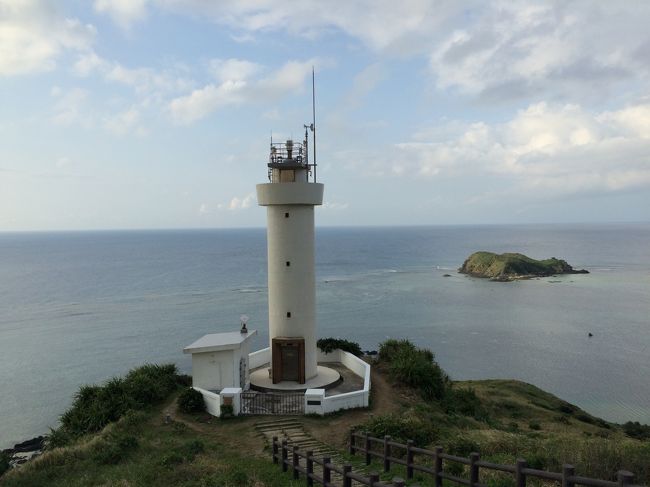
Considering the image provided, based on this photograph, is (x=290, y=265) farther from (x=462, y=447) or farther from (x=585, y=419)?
(x=585, y=419)

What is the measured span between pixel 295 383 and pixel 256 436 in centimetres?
432

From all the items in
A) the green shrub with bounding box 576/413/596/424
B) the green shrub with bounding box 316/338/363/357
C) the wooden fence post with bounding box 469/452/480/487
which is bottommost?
the green shrub with bounding box 576/413/596/424

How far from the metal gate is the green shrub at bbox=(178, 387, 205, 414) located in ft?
4.55

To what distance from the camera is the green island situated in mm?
10164

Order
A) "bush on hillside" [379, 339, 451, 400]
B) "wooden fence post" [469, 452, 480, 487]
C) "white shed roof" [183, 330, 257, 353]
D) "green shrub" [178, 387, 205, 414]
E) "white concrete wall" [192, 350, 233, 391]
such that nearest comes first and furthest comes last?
1. "wooden fence post" [469, 452, 480, 487]
2. "green shrub" [178, 387, 205, 414]
3. "white shed roof" [183, 330, 257, 353]
4. "white concrete wall" [192, 350, 233, 391]
5. "bush on hillside" [379, 339, 451, 400]

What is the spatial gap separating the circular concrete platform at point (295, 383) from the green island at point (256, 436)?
1653mm

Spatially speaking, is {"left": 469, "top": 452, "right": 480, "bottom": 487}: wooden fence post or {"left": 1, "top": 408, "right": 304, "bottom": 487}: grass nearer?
{"left": 469, "top": 452, "right": 480, "bottom": 487}: wooden fence post

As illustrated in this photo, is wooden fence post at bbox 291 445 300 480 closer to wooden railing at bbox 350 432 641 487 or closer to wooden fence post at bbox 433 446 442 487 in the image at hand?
wooden railing at bbox 350 432 641 487

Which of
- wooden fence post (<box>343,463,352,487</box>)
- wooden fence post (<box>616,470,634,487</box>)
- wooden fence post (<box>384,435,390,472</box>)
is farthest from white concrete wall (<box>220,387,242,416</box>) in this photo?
wooden fence post (<box>616,470,634,487</box>)

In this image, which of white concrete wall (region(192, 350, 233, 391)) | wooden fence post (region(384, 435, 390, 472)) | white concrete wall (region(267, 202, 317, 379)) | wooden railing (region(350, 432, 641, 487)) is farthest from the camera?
white concrete wall (region(267, 202, 317, 379))

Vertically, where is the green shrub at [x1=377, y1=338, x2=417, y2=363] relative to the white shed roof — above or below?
below

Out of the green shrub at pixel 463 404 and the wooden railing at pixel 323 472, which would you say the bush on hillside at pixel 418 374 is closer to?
the green shrub at pixel 463 404

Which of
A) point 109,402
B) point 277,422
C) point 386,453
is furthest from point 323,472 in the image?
point 109,402

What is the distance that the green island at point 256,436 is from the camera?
10.2 m
